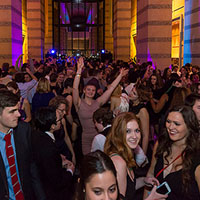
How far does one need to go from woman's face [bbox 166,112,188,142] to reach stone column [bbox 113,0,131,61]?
18.8 meters

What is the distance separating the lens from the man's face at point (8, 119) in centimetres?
276

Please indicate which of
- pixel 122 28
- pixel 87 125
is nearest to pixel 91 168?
pixel 87 125

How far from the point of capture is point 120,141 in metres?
2.76

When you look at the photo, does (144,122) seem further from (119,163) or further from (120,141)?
(119,163)

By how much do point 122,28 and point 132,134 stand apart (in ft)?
63.3

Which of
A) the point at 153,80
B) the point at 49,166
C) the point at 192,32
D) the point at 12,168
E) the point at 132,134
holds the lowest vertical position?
the point at 49,166

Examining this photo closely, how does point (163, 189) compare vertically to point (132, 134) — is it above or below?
below

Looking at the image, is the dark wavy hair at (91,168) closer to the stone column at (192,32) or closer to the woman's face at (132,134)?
the woman's face at (132,134)

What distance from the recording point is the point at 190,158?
2.72m

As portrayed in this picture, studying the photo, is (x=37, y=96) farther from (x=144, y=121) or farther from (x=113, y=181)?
(x=113, y=181)

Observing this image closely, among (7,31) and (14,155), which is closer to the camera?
(14,155)

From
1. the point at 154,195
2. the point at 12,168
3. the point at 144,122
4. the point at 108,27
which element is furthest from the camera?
the point at 108,27

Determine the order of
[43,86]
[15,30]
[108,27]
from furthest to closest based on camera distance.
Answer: [108,27], [15,30], [43,86]

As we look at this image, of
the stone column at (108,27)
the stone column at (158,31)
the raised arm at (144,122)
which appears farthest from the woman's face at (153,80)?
the stone column at (108,27)
